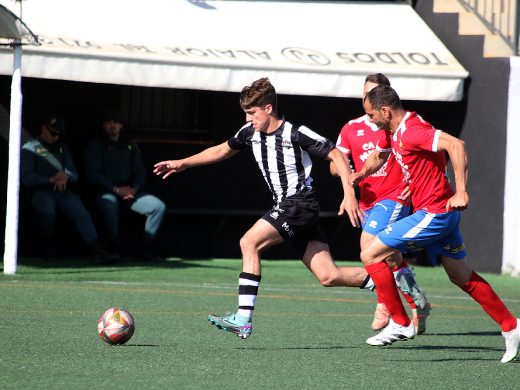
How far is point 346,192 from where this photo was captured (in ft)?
30.6

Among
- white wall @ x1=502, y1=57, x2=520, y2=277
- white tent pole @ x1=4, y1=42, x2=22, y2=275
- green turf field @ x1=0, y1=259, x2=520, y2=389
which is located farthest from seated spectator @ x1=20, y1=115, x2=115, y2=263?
white wall @ x1=502, y1=57, x2=520, y2=277

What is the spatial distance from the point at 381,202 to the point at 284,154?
167 cm

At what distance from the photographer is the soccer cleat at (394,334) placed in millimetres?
9297

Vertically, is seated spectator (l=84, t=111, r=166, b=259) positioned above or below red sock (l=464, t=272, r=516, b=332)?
below

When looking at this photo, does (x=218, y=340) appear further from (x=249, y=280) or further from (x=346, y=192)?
(x=346, y=192)

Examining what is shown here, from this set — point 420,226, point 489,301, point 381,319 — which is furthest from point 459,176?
point 381,319

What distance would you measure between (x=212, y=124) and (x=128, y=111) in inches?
49.0

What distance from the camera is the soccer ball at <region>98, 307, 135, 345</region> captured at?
29.3 feet

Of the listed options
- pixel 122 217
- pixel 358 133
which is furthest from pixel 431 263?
pixel 358 133

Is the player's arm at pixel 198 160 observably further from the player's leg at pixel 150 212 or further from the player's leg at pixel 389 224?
the player's leg at pixel 150 212

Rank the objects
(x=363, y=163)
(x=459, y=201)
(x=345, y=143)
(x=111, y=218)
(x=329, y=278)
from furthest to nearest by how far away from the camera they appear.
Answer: (x=111, y=218) → (x=345, y=143) → (x=363, y=163) → (x=329, y=278) → (x=459, y=201)

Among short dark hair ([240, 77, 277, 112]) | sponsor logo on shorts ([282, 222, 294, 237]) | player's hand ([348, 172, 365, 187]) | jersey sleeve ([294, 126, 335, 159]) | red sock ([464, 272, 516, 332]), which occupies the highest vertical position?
short dark hair ([240, 77, 277, 112])

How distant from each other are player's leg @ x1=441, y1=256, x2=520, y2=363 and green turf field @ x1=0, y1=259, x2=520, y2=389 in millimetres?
183

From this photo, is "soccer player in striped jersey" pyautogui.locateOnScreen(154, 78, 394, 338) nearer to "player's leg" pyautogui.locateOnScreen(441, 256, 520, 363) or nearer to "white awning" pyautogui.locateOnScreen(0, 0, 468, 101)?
"player's leg" pyautogui.locateOnScreen(441, 256, 520, 363)
